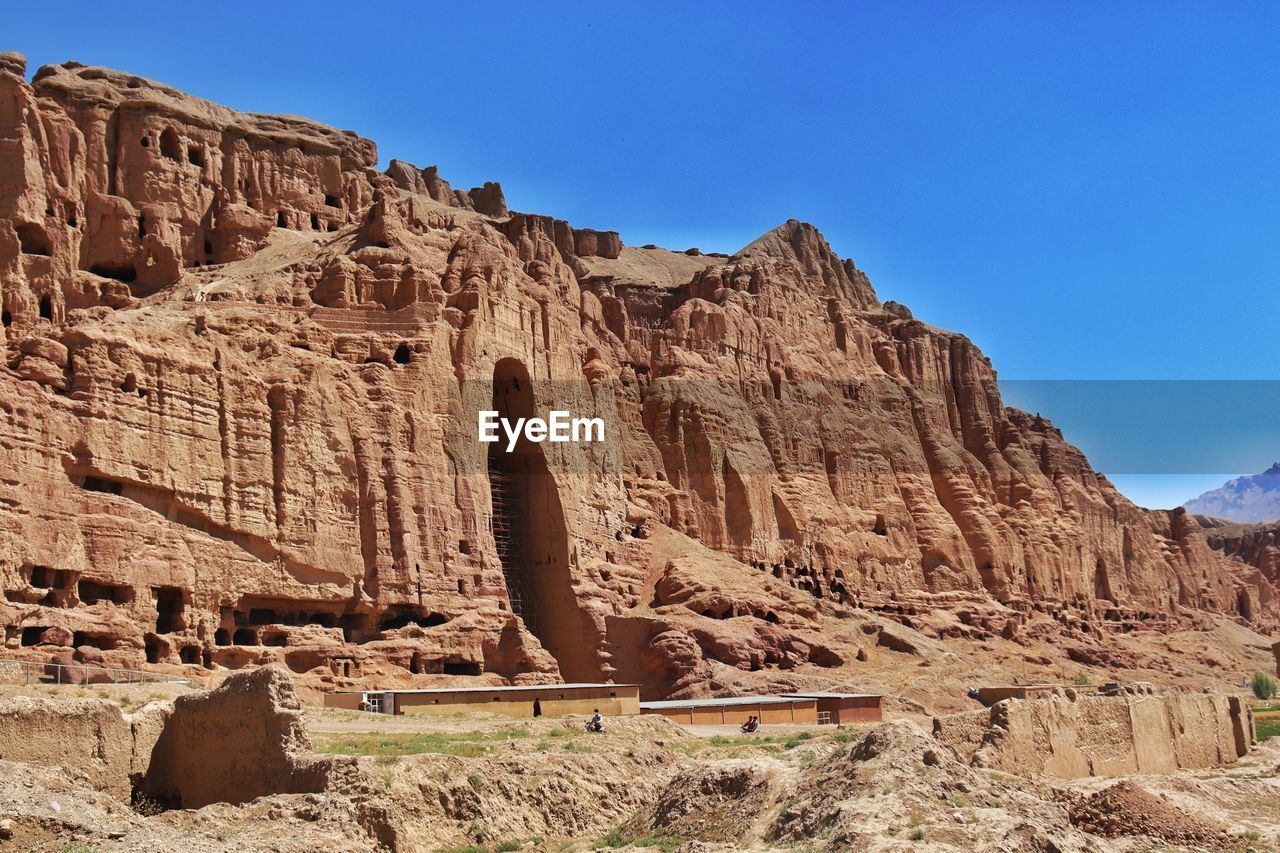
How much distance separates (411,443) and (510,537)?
8.20 m

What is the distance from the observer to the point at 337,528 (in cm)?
4847

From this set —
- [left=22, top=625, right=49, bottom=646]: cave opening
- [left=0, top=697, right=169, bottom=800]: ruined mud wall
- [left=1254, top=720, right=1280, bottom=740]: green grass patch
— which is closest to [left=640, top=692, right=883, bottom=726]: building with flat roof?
[left=1254, top=720, right=1280, bottom=740]: green grass patch

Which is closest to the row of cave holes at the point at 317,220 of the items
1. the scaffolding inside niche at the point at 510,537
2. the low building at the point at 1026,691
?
the scaffolding inside niche at the point at 510,537

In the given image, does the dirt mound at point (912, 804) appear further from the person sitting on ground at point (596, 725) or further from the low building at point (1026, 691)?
the person sitting on ground at point (596, 725)

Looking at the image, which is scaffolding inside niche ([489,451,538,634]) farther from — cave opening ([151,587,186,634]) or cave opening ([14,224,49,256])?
cave opening ([14,224,49,256])

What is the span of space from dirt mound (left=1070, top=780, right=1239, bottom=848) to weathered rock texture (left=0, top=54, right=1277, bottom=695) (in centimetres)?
2682

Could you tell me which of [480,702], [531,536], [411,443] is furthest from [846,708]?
[411,443]

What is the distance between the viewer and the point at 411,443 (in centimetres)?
5191

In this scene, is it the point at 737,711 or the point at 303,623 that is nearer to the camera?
the point at 737,711

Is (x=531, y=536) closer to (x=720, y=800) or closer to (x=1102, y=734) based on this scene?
(x=1102, y=734)

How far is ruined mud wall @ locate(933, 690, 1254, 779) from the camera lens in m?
24.4

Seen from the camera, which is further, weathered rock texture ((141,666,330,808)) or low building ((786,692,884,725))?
low building ((786,692,884,725))

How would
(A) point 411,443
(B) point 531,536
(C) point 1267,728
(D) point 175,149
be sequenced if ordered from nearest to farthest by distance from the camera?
(C) point 1267,728 < (A) point 411,443 < (B) point 531,536 < (D) point 175,149

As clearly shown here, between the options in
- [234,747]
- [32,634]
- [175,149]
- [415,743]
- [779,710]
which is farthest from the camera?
[175,149]
